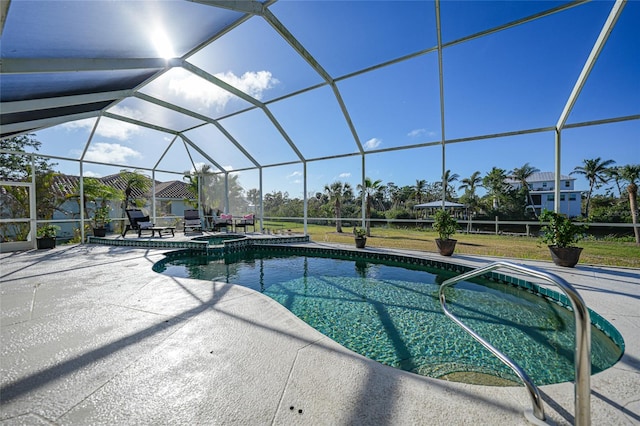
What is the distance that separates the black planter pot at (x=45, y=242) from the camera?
6.87m

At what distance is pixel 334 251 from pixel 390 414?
5.59 metres

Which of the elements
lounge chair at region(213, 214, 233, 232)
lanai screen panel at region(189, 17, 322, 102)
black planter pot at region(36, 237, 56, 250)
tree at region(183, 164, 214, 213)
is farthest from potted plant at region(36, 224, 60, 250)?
lanai screen panel at region(189, 17, 322, 102)

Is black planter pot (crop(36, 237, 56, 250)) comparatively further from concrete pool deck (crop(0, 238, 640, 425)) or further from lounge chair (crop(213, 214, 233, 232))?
concrete pool deck (crop(0, 238, 640, 425))

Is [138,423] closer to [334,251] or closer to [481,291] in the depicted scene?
[481,291]

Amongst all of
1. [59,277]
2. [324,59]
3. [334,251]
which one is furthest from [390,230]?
[59,277]

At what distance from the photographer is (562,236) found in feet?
14.4

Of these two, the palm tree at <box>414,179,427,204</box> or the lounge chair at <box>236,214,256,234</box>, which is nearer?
the lounge chair at <box>236,214,256,234</box>

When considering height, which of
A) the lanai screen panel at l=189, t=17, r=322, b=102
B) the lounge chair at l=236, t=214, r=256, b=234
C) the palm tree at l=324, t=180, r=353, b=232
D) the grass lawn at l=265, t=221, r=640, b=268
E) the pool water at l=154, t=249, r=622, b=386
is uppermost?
the lanai screen panel at l=189, t=17, r=322, b=102

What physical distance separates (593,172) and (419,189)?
14786 millimetres

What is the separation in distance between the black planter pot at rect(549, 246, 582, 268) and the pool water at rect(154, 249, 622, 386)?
1214mm

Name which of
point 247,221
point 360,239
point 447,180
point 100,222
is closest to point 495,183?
point 447,180

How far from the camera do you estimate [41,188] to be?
930 cm

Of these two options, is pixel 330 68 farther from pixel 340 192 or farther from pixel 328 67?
pixel 340 192

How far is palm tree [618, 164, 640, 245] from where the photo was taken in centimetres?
494
